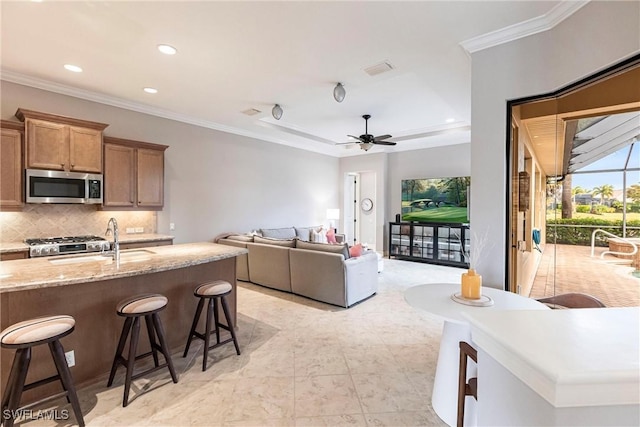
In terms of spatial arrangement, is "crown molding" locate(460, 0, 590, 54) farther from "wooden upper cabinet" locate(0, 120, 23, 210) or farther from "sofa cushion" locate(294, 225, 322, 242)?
"sofa cushion" locate(294, 225, 322, 242)

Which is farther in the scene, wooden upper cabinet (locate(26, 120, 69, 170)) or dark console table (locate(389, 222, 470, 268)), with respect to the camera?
dark console table (locate(389, 222, 470, 268))

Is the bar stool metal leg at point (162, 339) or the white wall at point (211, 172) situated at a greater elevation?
the white wall at point (211, 172)

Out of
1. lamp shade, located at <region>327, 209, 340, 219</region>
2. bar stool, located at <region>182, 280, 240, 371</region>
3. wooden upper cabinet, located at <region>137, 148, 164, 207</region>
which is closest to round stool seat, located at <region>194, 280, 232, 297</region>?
bar stool, located at <region>182, 280, 240, 371</region>

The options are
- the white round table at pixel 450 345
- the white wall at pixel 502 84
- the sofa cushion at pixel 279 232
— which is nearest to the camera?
the white round table at pixel 450 345

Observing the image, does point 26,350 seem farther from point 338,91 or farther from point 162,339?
point 338,91

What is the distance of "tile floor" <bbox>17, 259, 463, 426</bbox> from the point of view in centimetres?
196

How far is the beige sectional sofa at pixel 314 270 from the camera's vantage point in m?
4.04

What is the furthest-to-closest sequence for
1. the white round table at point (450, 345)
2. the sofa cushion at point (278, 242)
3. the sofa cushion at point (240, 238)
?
the sofa cushion at point (240, 238)
the sofa cushion at point (278, 242)
the white round table at point (450, 345)

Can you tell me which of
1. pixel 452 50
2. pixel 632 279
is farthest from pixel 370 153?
pixel 632 279

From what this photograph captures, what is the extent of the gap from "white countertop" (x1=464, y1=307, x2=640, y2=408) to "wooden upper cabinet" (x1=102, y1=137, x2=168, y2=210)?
15.5 ft

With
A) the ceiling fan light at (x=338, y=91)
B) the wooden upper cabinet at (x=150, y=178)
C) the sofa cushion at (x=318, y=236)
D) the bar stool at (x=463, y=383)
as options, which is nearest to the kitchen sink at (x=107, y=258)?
the wooden upper cabinet at (x=150, y=178)

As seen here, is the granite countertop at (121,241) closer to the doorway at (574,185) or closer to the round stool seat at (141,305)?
the round stool seat at (141,305)

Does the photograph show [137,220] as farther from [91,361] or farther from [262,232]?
[91,361]

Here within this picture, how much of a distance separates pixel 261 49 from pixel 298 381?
3.12 metres
